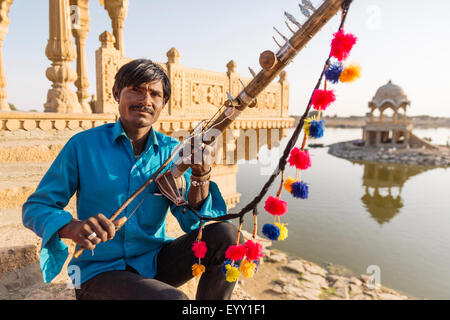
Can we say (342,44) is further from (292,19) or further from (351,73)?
(292,19)

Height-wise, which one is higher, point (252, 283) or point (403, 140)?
point (403, 140)

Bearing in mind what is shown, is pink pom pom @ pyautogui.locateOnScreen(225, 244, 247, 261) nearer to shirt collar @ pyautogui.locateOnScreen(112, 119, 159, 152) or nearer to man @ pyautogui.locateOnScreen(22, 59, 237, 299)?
man @ pyautogui.locateOnScreen(22, 59, 237, 299)

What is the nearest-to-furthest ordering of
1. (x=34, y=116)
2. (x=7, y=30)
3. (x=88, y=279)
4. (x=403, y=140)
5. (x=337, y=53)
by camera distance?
(x=337, y=53) < (x=88, y=279) < (x=34, y=116) < (x=7, y=30) < (x=403, y=140)

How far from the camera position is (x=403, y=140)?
1112 inches

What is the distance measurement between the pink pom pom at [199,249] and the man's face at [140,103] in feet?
2.01

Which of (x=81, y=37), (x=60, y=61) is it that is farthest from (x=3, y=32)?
(x=60, y=61)

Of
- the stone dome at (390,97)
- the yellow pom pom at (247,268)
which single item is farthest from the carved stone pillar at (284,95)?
the stone dome at (390,97)

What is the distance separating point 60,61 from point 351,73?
4135 mm

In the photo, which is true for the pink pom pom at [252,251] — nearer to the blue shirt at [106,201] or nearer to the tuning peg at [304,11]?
the blue shirt at [106,201]

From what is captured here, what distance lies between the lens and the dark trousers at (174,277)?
1.11 m

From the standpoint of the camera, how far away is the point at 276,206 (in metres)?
1.26
